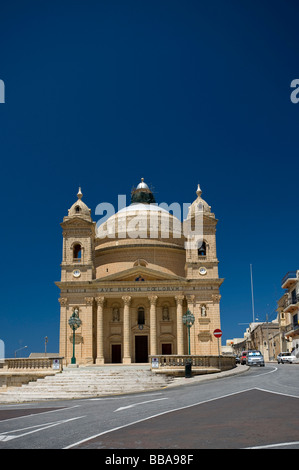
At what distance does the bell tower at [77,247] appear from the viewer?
53.1 metres

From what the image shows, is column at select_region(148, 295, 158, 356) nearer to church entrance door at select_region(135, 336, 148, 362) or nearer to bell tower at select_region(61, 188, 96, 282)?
church entrance door at select_region(135, 336, 148, 362)

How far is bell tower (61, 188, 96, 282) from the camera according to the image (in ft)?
174

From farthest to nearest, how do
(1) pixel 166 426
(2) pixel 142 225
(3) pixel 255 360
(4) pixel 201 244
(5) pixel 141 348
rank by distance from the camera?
(2) pixel 142 225 → (4) pixel 201 244 → (5) pixel 141 348 → (3) pixel 255 360 → (1) pixel 166 426

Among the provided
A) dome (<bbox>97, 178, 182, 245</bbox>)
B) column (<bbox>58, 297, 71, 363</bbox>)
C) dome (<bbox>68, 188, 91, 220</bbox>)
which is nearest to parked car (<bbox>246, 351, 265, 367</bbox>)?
dome (<bbox>97, 178, 182, 245</bbox>)

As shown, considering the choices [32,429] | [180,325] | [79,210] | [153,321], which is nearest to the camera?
[32,429]

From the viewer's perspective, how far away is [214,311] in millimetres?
51688

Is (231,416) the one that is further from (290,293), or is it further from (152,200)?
(290,293)

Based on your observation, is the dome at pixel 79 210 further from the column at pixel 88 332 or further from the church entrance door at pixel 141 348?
the church entrance door at pixel 141 348

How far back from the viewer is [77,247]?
56.0m

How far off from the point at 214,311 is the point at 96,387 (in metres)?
27.3

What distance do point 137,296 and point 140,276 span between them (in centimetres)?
229

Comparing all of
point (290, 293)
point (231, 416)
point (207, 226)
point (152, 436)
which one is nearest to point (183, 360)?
point (231, 416)

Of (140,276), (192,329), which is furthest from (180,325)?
(140,276)

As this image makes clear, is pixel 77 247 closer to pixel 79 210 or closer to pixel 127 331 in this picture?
pixel 79 210
